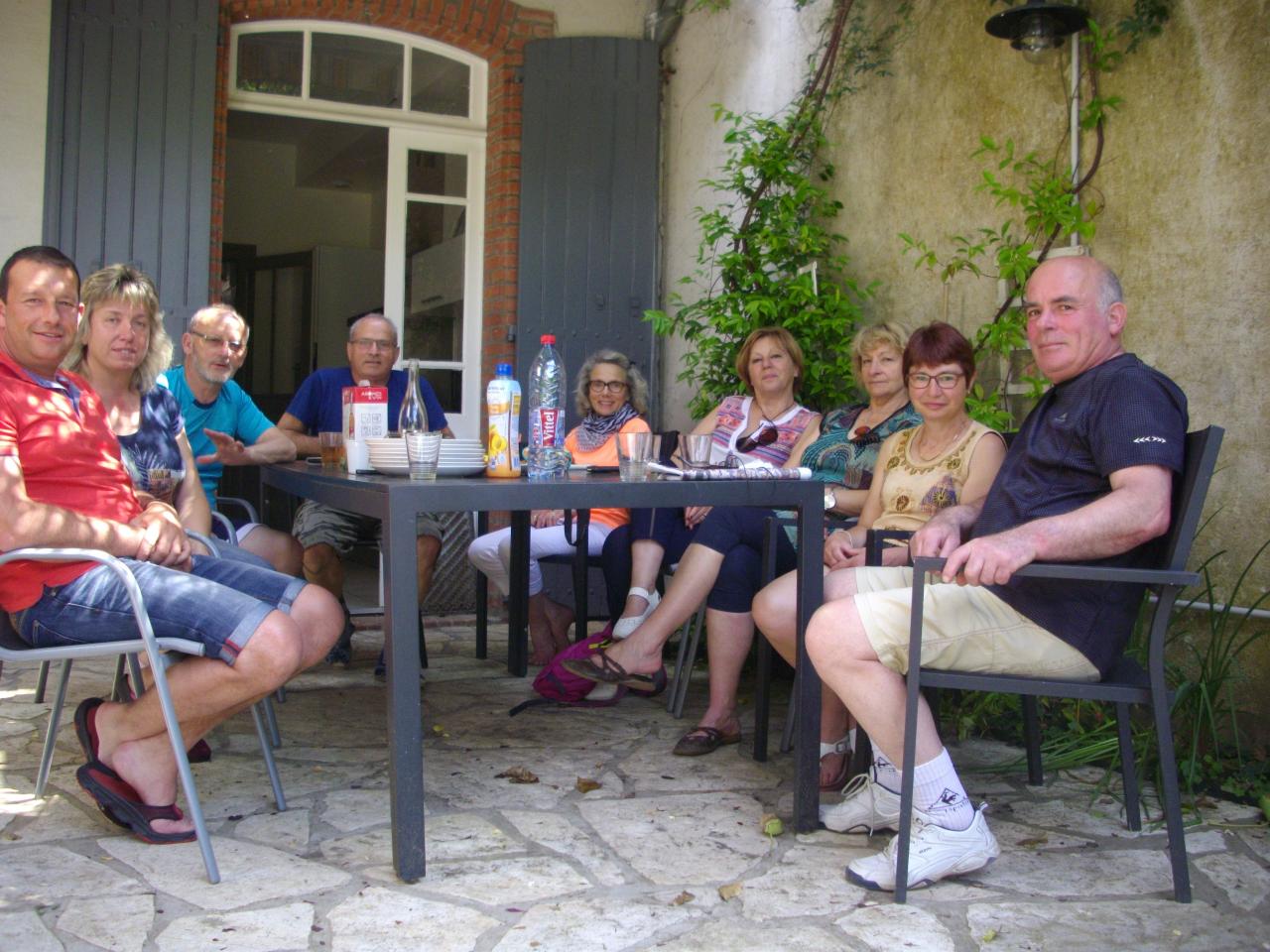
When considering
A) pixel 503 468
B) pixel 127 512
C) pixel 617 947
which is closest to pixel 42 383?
pixel 127 512

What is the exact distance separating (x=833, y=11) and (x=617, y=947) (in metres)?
3.77

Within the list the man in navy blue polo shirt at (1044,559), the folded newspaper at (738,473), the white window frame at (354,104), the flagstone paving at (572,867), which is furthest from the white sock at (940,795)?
the white window frame at (354,104)

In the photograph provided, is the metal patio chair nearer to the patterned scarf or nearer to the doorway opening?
the patterned scarf

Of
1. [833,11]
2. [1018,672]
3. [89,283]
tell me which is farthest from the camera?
[833,11]

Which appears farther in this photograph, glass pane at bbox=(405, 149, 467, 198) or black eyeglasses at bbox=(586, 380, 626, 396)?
glass pane at bbox=(405, 149, 467, 198)

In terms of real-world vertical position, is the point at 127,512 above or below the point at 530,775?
above

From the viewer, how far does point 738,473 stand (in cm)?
253

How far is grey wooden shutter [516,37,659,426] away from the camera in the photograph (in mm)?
5520

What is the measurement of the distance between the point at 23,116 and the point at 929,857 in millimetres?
4352

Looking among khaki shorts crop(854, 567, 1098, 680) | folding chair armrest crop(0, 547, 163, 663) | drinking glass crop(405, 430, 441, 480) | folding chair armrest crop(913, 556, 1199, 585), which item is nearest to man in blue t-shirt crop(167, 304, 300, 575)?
drinking glass crop(405, 430, 441, 480)

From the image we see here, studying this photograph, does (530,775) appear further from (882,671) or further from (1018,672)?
(1018,672)

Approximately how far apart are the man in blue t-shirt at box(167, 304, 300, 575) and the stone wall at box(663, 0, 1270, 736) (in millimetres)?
2174

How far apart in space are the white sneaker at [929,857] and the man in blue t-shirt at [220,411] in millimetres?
2141

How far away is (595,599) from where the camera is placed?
15.1 feet
